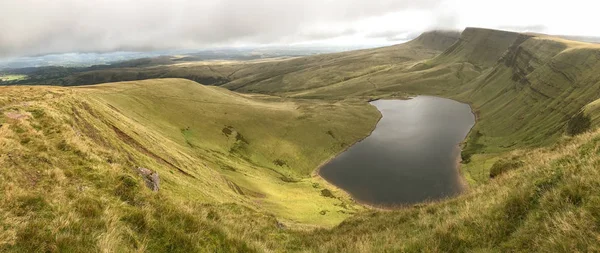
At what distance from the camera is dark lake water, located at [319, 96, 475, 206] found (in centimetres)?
8812

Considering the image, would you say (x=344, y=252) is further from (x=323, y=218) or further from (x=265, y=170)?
(x=265, y=170)

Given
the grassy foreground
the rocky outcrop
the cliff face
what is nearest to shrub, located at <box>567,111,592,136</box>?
the cliff face

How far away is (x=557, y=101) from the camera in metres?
128

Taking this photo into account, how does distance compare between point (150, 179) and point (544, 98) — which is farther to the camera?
point (544, 98)

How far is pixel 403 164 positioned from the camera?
107875 millimetres

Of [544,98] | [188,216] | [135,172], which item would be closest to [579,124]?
[544,98]

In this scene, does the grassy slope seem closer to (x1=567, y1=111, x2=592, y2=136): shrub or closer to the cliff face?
the cliff face

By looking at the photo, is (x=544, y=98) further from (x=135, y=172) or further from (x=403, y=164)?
(x=135, y=172)

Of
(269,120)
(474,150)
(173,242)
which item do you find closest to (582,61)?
(474,150)

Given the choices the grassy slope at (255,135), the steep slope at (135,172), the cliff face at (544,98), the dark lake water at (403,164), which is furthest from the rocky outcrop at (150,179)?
the cliff face at (544,98)

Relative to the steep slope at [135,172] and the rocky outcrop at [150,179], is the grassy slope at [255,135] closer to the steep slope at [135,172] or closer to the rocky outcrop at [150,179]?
the steep slope at [135,172]

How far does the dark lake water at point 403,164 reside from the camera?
88.1 m

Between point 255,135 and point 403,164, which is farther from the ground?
point 255,135

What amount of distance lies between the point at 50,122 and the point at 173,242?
21.6m
